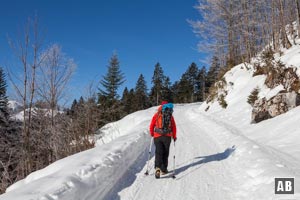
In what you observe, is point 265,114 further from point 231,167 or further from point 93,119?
point 93,119

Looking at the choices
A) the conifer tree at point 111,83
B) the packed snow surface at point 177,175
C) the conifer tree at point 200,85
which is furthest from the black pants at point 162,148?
the conifer tree at point 200,85

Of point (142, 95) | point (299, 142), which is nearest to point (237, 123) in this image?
point (299, 142)

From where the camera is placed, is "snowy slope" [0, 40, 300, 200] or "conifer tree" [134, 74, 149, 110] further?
"conifer tree" [134, 74, 149, 110]

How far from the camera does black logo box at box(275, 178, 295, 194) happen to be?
173 inches

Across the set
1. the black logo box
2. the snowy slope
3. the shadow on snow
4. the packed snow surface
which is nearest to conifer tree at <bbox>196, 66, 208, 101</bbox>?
the snowy slope

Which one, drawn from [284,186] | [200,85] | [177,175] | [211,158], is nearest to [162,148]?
[177,175]

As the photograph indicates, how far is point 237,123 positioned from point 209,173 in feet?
31.0

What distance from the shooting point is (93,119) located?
39.4 ft

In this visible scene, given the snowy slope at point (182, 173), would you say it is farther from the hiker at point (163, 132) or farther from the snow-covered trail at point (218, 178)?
the hiker at point (163, 132)

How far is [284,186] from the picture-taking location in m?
4.64

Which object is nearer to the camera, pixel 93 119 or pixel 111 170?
pixel 111 170

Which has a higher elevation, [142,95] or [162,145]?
[142,95]

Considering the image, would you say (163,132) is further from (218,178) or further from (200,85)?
(200,85)

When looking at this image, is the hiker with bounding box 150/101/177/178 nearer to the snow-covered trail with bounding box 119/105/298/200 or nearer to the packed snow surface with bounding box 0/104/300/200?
the packed snow surface with bounding box 0/104/300/200
